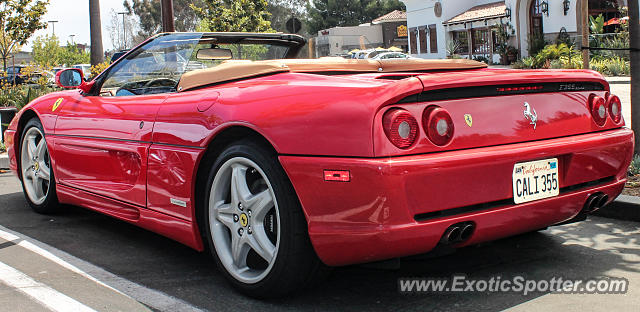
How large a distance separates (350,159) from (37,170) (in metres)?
3.40

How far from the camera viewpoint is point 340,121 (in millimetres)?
2797

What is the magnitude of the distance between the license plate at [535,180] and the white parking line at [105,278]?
1.52 meters

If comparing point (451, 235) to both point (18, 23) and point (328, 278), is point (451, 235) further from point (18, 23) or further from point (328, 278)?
point (18, 23)

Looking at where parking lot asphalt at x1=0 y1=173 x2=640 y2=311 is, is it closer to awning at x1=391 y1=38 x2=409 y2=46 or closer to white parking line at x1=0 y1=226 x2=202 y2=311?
white parking line at x1=0 y1=226 x2=202 y2=311

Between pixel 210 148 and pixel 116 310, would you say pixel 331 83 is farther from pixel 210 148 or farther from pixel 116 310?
pixel 116 310

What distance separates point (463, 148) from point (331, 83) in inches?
24.6

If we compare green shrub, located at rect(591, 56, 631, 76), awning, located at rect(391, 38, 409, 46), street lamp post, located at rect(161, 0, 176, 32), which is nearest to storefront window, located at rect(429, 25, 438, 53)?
awning, located at rect(391, 38, 409, 46)

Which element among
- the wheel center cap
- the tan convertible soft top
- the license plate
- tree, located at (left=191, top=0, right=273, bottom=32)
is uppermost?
tree, located at (left=191, top=0, right=273, bottom=32)

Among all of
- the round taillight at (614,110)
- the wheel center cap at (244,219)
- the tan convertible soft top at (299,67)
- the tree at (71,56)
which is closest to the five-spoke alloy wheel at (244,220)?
the wheel center cap at (244,219)

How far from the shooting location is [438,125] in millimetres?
2846

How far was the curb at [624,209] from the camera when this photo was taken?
4527 millimetres

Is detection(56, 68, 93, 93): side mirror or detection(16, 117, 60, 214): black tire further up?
detection(56, 68, 93, 93): side mirror

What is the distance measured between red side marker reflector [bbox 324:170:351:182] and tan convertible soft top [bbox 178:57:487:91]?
3.08ft

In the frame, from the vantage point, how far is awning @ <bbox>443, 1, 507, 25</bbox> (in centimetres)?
3772
